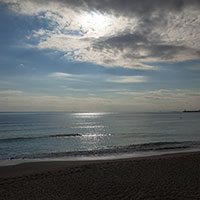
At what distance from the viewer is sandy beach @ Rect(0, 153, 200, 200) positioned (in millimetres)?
8859

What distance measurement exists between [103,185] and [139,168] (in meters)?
4.35

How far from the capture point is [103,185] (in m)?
10.1

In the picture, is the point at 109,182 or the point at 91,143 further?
the point at 91,143

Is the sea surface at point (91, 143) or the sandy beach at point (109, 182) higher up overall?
the sandy beach at point (109, 182)

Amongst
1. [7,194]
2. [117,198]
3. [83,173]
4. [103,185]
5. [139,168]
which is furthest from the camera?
[139,168]

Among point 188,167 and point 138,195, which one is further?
point 188,167

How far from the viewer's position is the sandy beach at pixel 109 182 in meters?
8.86

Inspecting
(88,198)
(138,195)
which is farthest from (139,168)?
(88,198)

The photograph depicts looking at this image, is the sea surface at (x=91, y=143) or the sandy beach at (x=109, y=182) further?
the sea surface at (x=91, y=143)

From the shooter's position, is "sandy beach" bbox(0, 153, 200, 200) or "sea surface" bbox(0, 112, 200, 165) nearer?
"sandy beach" bbox(0, 153, 200, 200)

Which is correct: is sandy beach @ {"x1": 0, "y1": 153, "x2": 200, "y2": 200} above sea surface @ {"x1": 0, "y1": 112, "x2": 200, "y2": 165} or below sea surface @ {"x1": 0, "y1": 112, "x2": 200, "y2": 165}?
above

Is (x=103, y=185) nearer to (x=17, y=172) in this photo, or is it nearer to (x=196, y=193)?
(x=196, y=193)

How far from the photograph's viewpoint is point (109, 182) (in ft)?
34.7

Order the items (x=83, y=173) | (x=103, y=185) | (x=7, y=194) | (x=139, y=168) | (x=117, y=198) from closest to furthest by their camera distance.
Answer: (x=117, y=198) < (x=7, y=194) < (x=103, y=185) < (x=83, y=173) < (x=139, y=168)
